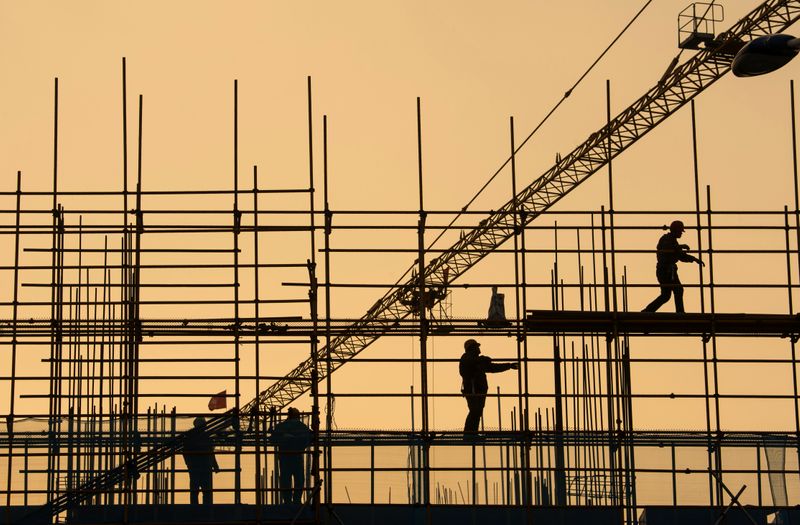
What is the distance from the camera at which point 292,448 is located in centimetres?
2194

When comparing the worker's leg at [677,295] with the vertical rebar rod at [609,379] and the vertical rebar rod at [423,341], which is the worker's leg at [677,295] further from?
the vertical rebar rod at [423,341]

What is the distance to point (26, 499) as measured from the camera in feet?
Answer: 78.9

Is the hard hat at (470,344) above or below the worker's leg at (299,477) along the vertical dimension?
above

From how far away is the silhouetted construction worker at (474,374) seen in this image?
2344 cm

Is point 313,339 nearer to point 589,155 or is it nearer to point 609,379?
point 609,379

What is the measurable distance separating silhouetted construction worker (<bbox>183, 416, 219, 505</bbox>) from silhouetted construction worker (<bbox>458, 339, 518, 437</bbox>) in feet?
12.6

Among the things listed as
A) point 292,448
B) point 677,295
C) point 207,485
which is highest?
point 677,295

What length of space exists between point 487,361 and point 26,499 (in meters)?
7.29

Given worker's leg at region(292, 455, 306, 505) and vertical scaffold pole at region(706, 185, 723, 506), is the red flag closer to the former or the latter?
worker's leg at region(292, 455, 306, 505)

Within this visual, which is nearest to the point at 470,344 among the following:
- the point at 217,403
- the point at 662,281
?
the point at 662,281

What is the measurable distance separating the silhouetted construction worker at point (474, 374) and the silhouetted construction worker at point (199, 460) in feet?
12.6

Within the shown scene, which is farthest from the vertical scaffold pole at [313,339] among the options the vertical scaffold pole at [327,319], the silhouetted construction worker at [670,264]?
the silhouetted construction worker at [670,264]

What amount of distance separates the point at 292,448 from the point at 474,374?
128 inches

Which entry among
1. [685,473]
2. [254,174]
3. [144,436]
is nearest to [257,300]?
[254,174]
